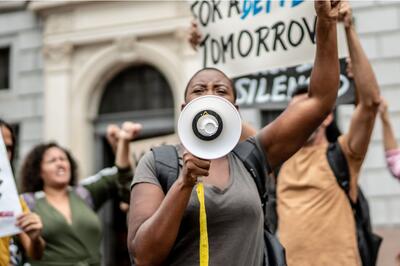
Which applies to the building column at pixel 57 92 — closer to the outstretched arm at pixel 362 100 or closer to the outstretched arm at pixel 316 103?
the outstretched arm at pixel 362 100

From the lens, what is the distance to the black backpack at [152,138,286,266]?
2.05 m

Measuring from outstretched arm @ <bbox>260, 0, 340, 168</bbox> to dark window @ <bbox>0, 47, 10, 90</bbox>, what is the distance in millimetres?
8593

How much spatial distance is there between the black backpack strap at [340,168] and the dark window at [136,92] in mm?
6257

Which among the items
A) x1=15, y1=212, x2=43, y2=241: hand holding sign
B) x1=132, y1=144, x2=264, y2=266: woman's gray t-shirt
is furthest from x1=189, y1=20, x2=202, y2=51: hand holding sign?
x1=132, y1=144, x2=264, y2=266: woman's gray t-shirt

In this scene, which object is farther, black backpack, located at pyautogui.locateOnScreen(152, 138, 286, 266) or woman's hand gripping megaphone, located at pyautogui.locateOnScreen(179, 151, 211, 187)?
black backpack, located at pyautogui.locateOnScreen(152, 138, 286, 266)

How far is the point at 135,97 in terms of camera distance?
9.63 metres

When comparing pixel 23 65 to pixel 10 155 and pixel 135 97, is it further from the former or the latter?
pixel 10 155

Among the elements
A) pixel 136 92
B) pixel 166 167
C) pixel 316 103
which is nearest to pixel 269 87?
pixel 316 103

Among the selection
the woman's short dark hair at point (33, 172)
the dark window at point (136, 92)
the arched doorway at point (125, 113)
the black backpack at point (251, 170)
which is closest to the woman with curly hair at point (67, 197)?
the woman's short dark hair at point (33, 172)

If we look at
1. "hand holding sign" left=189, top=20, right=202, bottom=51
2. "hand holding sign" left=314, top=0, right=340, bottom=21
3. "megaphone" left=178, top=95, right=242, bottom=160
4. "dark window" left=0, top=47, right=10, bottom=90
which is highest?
"dark window" left=0, top=47, right=10, bottom=90

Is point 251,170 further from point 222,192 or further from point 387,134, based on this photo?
point 387,134

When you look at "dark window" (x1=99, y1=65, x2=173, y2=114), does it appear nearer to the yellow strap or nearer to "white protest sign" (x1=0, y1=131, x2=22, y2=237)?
"white protest sign" (x1=0, y1=131, x2=22, y2=237)

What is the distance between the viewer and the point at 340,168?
10.3 ft

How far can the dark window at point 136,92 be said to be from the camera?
31.0 ft
